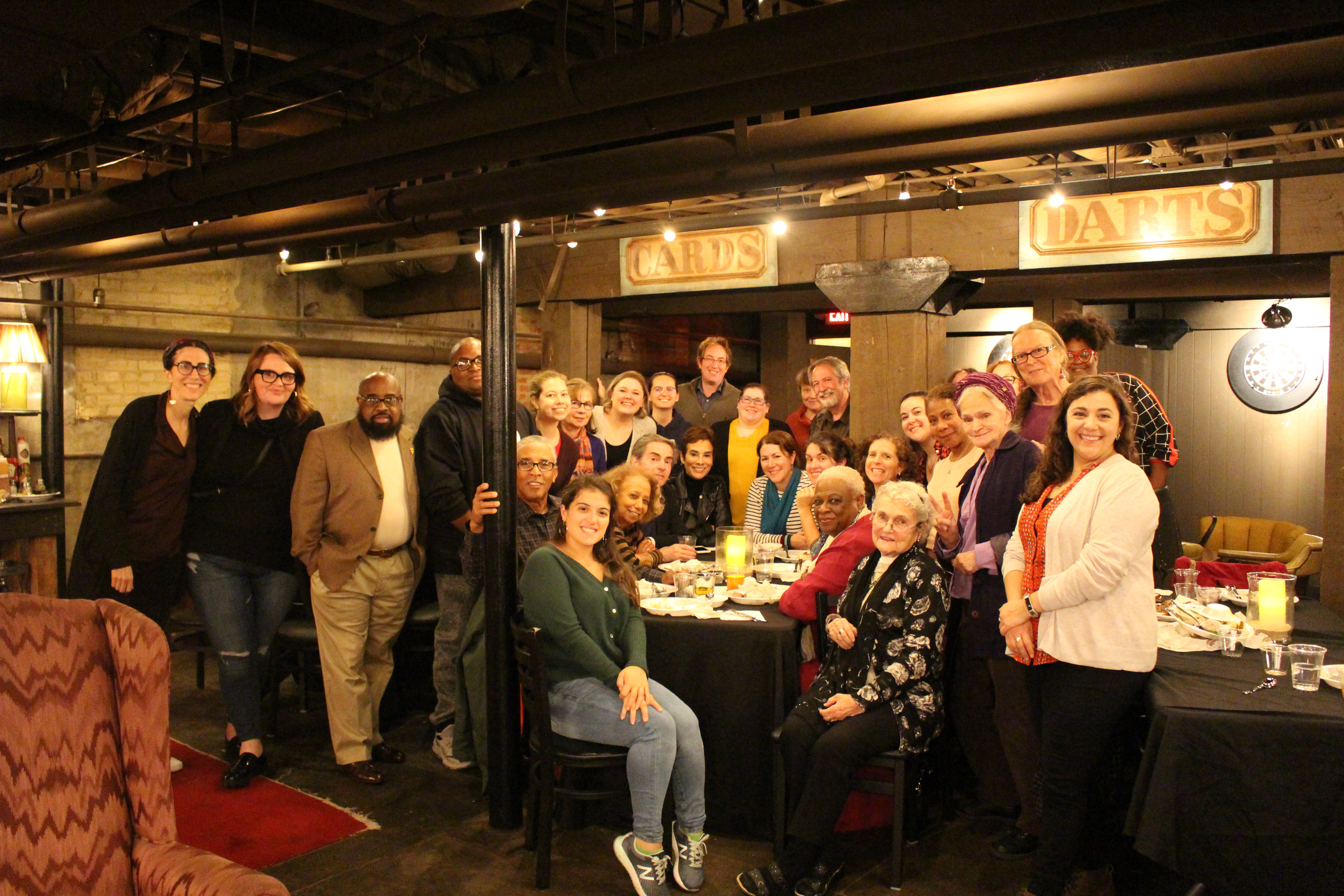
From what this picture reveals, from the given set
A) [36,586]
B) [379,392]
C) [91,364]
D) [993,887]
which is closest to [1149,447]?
[993,887]

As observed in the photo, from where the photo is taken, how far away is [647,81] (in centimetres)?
227

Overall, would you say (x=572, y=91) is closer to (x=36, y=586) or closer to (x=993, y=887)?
(x=993, y=887)

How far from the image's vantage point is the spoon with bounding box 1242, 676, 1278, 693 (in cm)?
254

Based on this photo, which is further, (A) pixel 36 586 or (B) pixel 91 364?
(B) pixel 91 364

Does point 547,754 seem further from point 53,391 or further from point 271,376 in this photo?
point 53,391

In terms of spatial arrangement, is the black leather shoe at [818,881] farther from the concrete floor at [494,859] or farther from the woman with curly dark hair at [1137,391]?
the woman with curly dark hair at [1137,391]

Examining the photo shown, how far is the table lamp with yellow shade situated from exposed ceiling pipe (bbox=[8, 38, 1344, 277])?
13.1 ft

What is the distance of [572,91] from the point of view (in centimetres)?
240

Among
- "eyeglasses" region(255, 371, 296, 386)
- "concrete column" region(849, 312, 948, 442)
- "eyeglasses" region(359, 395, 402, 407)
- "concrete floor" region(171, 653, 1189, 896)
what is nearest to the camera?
"concrete floor" region(171, 653, 1189, 896)

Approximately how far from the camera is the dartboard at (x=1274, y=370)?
8.23 m

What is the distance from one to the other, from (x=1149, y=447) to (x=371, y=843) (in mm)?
3266

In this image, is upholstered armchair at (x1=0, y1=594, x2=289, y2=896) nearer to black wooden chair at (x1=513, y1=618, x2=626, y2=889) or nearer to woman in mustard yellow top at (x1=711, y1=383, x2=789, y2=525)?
black wooden chair at (x1=513, y1=618, x2=626, y2=889)

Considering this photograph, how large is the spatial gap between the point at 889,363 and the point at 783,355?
17.0 ft

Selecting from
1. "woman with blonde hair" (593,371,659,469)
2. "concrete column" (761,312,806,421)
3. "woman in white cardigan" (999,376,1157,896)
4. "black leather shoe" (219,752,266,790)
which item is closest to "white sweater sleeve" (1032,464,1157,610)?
"woman in white cardigan" (999,376,1157,896)
